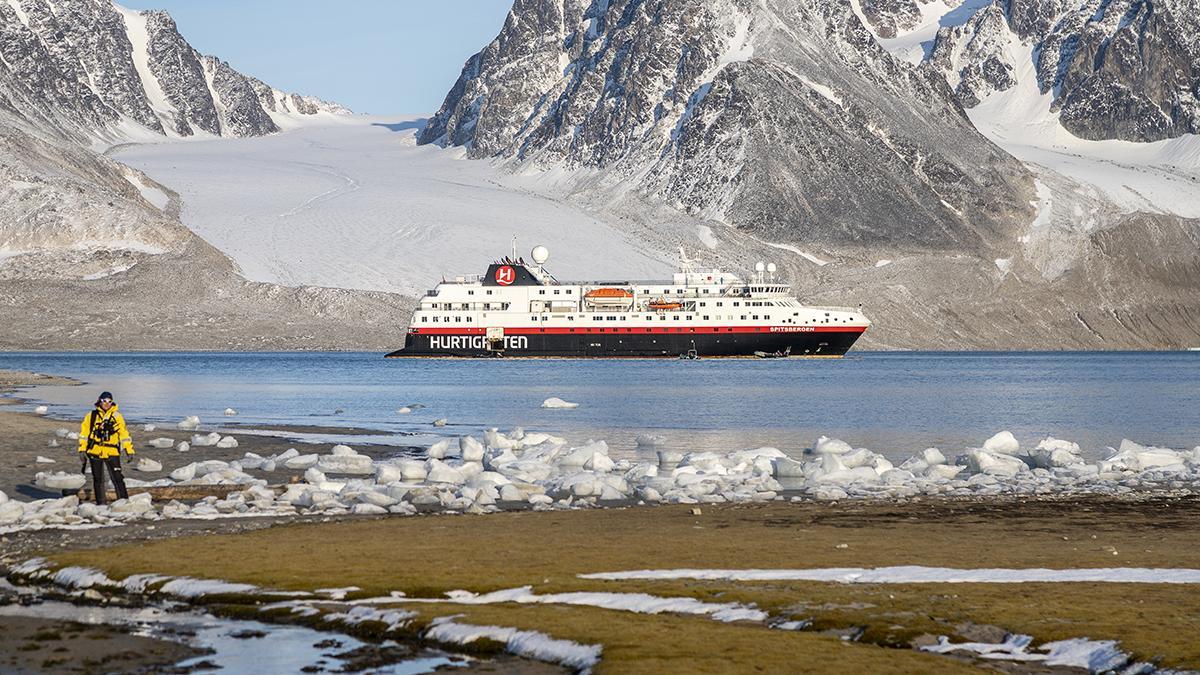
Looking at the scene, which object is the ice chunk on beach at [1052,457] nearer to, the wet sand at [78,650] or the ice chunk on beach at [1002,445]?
the ice chunk on beach at [1002,445]

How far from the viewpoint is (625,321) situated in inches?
5207

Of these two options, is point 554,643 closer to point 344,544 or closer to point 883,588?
point 883,588

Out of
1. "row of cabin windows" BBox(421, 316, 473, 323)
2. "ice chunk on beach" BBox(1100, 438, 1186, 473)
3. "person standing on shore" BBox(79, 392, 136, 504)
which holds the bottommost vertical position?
"ice chunk on beach" BBox(1100, 438, 1186, 473)

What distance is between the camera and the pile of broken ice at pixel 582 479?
2427 cm

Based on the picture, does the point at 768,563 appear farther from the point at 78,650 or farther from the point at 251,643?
the point at 78,650

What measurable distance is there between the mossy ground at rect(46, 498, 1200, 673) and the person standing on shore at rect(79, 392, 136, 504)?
4181 millimetres

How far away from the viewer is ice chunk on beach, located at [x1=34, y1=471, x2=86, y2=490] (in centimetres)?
2653

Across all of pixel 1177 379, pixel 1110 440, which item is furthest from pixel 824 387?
pixel 1110 440

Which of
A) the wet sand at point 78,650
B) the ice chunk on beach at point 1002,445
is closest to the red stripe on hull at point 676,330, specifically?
the ice chunk on beach at point 1002,445

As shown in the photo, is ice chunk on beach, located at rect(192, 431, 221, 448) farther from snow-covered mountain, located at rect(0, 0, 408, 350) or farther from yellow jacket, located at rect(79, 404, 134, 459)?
snow-covered mountain, located at rect(0, 0, 408, 350)

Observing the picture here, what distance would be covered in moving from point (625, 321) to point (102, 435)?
10880 cm

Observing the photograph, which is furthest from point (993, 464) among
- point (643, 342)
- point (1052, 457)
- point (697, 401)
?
point (643, 342)

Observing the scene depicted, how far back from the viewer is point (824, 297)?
7746 inches

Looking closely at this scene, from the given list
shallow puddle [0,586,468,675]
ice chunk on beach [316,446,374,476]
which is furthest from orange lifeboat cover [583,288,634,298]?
shallow puddle [0,586,468,675]
